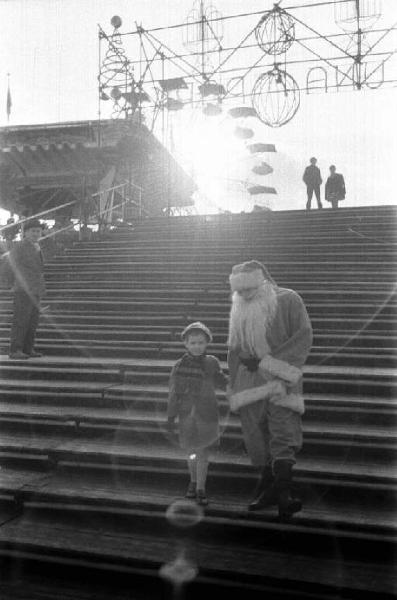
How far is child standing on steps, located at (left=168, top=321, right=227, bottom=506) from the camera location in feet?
15.3

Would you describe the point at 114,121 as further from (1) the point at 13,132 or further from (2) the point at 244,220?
(2) the point at 244,220

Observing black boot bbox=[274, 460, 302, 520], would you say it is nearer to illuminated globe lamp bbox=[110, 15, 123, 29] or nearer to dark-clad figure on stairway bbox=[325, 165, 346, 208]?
dark-clad figure on stairway bbox=[325, 165, 346, 208]

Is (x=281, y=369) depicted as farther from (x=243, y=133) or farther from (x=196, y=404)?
(x=243, y=133)

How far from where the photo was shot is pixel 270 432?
14.3 feet

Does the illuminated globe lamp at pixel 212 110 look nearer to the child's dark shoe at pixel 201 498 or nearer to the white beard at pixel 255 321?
the white beard at pixel 255 321

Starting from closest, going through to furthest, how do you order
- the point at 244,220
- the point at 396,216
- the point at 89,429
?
the point at 89,429, the point at 396,216, the point at 244,220

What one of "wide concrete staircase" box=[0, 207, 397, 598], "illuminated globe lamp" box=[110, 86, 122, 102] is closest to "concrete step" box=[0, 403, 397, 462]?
"wide concrete staircase" box=[0, 207, 397, 598]

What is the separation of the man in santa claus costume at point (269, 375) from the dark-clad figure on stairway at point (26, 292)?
14.0 ft

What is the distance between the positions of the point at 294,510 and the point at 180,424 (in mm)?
1009

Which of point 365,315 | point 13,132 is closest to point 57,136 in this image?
point 13,132

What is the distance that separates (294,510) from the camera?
13.8 feet

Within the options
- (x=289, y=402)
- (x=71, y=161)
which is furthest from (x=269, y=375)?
(x=71, y=161)

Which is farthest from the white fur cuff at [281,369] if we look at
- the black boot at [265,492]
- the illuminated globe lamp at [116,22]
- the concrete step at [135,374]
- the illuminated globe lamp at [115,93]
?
the illuminated globe lamp at [116,22]

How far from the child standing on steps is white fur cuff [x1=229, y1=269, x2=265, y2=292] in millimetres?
455
